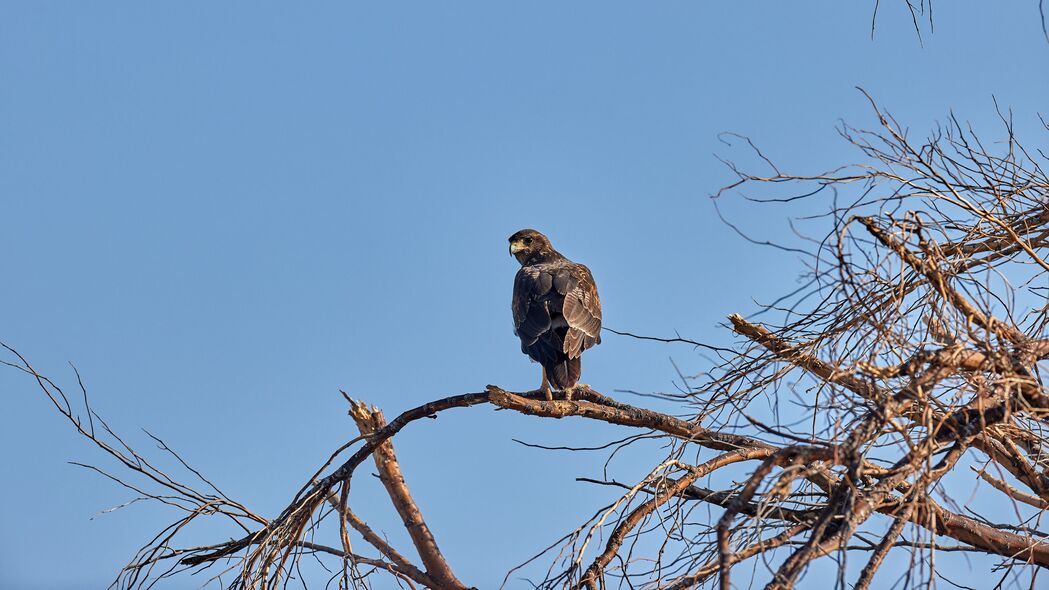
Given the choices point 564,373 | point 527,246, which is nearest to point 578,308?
point 564,373

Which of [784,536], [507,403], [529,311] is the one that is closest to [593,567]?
[784,536]

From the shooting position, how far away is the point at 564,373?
6328 mm

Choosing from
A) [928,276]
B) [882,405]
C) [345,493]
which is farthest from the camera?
[345,493]

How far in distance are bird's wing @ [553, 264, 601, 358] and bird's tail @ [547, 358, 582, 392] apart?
57 millimetres

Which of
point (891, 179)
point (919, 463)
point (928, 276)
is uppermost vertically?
point (891, 179)

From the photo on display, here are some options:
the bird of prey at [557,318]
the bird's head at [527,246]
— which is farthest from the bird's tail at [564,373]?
the bird's head at [527,246]

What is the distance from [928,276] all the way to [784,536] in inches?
40.1

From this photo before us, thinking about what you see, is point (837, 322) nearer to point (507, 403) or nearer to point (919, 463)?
point (919, 463)

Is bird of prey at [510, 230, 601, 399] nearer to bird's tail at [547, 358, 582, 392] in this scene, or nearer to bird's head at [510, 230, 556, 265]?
bird's tail at [547, 358, 582, 392]

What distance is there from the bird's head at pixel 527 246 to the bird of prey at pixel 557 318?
26.4 inches

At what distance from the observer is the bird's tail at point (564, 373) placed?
6.25m

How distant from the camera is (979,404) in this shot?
3.25 metres

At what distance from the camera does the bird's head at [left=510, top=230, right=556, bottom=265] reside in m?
8.84

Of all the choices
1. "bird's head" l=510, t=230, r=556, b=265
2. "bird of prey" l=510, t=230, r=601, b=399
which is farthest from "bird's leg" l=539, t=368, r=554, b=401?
"bird's head" l=510, t=230, r=556, b=265
